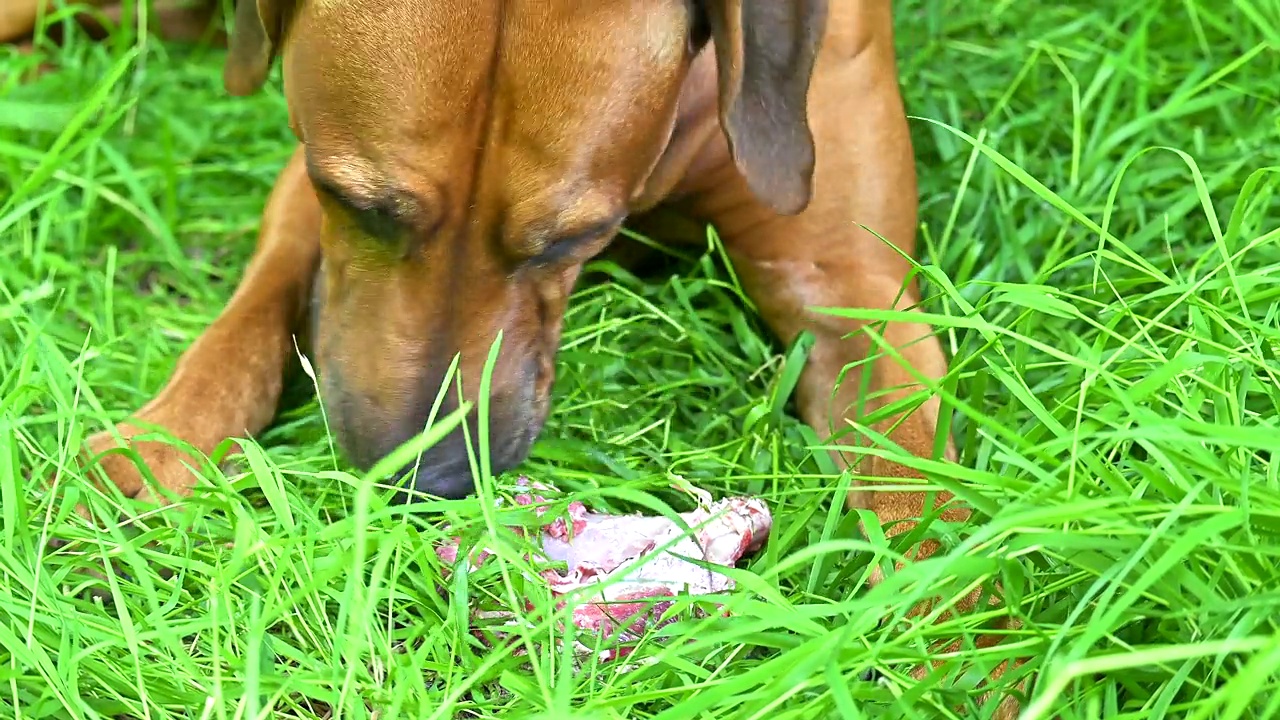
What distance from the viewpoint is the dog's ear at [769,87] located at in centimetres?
163

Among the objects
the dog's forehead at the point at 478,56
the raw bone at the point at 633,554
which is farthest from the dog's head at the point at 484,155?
the raw bone at the point at 633,554

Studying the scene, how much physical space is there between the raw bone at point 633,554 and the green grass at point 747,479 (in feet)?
0.15

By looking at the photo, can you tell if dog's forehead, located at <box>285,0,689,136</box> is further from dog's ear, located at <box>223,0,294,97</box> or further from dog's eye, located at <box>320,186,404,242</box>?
dog's ear, located at <box>223,0,294,97</box>

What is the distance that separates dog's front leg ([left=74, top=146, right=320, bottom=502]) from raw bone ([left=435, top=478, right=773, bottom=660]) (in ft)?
1.39

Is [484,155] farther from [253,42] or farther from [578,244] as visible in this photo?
[253,42]

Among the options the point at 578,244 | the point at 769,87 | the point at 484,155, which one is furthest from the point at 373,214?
the point at 769,87

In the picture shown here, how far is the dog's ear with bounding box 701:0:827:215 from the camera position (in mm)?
1630

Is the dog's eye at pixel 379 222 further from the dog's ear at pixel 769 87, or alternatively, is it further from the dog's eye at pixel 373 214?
the dog's ear at pixel 769 87

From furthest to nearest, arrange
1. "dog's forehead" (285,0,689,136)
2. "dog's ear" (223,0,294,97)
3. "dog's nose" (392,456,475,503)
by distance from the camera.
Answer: "dog's ear" (223,0,294,97), "dog's nose" (392,456,475,503), "dog's forehead" (285,0,689,136)

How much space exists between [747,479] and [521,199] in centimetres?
52

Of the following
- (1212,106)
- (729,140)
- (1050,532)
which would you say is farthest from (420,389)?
(1212,106)

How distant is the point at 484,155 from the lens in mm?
1501

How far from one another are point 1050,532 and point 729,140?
0.74 m

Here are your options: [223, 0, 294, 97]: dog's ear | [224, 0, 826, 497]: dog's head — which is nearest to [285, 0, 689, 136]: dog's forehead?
[224, 0, 826, 497]: dog's head
